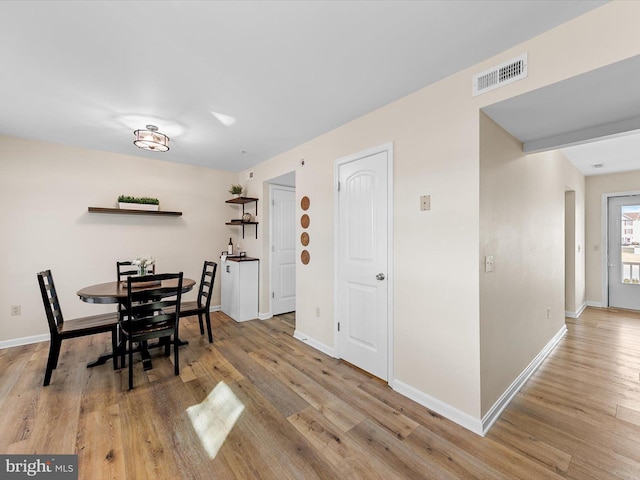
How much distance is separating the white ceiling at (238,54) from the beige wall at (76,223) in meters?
0.79

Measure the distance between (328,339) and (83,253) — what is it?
3.64m

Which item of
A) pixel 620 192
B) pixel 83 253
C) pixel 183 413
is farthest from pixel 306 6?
pixel 620 192

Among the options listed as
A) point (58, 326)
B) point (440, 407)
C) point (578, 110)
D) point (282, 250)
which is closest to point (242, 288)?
point (282, 250)

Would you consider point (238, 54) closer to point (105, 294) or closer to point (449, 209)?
point (449, 209)

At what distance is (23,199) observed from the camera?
338cm

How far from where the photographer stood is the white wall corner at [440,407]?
1864 millimetres

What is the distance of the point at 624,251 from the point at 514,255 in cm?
463

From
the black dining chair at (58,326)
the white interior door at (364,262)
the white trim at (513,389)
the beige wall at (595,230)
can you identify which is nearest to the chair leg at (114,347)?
the black dining chair at (58,326)

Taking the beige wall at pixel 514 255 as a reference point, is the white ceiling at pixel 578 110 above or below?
above

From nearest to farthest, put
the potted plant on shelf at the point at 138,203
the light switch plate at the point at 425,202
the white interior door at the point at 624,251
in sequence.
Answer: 1. the light switch plate at the point at 425,202
2. the potted plant on shelf at the point at 138,203
3. the white interior door at the point at 624,251

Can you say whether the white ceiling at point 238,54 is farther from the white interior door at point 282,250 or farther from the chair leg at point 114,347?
the chair leg at point 114,347

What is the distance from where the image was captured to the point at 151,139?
2826 mm

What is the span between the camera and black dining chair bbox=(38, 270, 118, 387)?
7.82 ft

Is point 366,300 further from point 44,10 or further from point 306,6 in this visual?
point 44,10
